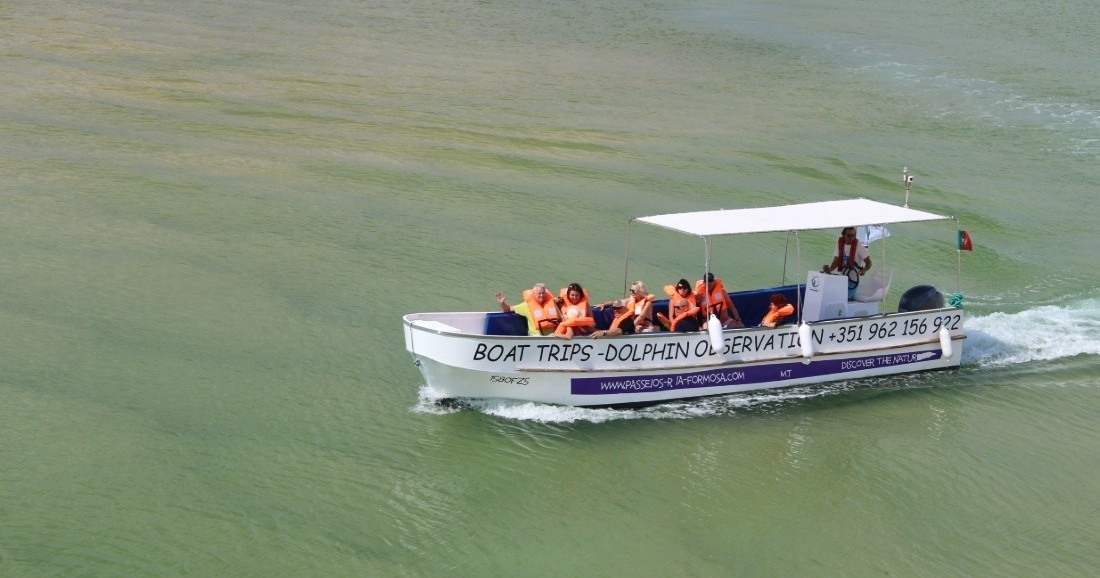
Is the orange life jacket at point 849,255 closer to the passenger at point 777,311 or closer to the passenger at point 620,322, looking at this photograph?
the passenger at point 777,311

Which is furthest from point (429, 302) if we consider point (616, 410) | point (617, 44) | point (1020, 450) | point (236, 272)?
point (617, 44)

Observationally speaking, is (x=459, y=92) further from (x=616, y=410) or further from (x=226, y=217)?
(x=616, y=410)

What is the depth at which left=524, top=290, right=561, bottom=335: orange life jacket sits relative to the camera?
1416 centimetres

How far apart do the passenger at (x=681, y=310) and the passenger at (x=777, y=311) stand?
0.88 metres

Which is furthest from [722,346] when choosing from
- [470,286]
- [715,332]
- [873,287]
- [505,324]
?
[470,286]

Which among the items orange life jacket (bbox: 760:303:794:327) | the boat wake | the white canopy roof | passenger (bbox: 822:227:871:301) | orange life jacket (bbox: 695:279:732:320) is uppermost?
the white canopy roof

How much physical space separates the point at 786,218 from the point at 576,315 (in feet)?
9.87

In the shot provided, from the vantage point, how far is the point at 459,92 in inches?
1158

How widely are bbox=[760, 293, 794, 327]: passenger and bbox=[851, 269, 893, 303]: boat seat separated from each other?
5.35 ft

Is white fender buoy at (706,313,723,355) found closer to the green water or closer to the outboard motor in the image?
the green water

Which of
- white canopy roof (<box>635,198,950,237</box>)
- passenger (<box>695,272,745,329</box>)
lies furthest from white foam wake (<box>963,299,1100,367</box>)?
passenger (<box>695,272,745,329</box>)

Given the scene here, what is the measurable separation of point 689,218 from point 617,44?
22646 mm

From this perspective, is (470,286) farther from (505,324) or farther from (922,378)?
(922,378)

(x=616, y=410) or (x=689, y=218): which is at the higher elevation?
(x=689, y=218)
